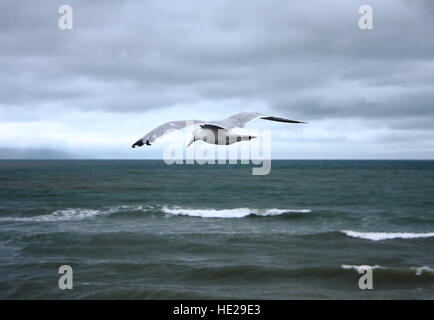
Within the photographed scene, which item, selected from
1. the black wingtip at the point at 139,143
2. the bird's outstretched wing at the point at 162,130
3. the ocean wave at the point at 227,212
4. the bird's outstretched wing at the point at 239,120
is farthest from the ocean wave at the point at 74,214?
the black wingtip at the point at 139,143

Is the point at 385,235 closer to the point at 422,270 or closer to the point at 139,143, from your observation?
the point at 422,270

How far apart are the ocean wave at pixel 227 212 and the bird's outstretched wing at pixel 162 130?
26912mm

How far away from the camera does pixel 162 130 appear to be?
5059mm

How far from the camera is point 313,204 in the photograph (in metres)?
38.5

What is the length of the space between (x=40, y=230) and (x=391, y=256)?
2043cm

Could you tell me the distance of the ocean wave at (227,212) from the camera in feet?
106

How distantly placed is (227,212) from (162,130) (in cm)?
2935

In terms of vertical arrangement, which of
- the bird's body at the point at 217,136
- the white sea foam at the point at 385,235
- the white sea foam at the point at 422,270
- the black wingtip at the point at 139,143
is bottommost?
the white sea foam at the point at 422,270

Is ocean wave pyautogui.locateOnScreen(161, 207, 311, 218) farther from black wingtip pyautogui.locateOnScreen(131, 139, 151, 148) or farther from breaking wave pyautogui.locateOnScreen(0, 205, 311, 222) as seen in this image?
black wingtip pyautogui.locateOnScreen(131, 139, 151, 148)

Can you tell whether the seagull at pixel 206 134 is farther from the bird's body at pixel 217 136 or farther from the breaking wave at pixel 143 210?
the breaking wave at pixel 143 210

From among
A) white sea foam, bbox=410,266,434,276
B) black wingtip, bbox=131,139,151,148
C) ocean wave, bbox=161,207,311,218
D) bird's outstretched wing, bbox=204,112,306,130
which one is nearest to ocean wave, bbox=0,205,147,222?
ocean wave, bbox=161,207,311,218
